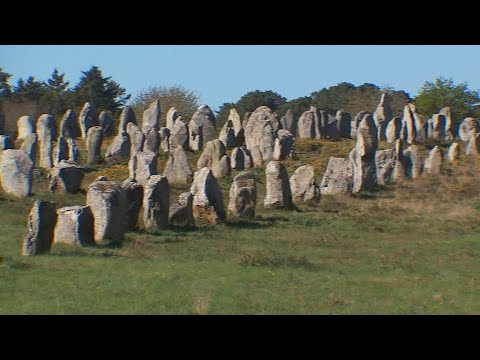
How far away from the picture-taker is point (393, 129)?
148ft

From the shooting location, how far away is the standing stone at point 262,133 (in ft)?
124

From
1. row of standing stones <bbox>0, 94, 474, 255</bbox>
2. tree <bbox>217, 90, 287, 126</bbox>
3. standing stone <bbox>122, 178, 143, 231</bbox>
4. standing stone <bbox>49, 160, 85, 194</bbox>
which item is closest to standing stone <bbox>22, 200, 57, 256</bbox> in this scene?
row of standing stones <bbox>0, 94, 474, 255</bbox>

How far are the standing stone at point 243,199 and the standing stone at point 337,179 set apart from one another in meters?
5.68

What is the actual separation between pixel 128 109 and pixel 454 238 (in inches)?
1116

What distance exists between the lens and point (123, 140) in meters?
37.5

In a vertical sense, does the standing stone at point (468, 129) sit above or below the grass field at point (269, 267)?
above

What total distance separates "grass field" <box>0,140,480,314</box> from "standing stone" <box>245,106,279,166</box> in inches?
479

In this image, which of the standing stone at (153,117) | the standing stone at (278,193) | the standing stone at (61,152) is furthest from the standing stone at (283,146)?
the standing stone at (153,117)

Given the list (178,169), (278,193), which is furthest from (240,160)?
(278,193)

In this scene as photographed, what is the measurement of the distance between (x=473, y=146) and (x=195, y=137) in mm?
12217

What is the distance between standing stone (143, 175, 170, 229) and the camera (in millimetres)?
20859

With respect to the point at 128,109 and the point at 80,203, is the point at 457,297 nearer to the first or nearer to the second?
the point at 80,203

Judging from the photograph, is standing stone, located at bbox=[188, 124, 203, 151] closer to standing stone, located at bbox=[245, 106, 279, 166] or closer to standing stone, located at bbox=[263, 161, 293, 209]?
standing stone, located at bbox=[245, 106, 279, 166]

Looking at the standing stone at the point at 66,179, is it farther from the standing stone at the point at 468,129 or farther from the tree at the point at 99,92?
the tree at the point at 99,92
